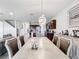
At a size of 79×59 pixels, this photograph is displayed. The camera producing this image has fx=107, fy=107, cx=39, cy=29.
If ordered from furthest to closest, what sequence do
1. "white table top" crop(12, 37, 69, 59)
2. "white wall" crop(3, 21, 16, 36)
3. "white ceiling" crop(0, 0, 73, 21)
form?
"white wall" crop(3, 21, 16, 36), "white ceiling" crop(0, 0, 73, 21), "white table top" crop(12, 37, 69, 59)

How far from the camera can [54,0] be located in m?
4.60

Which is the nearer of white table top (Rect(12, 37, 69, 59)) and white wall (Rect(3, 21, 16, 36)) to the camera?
white table top (Rect(12, 37, 69, 59))

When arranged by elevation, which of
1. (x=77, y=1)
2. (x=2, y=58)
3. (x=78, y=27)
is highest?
(x=77, y=1)

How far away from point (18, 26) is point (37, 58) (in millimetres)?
11654

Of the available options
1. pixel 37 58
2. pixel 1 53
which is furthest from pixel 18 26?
pixel 37 58

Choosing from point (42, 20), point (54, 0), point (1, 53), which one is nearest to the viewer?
point (42, 20)

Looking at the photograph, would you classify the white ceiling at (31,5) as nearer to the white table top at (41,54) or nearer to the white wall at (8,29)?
the white table top at (41,54)

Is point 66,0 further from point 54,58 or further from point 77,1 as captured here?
point 54,58

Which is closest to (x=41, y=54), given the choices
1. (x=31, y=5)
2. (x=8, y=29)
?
(x=31, y=5)

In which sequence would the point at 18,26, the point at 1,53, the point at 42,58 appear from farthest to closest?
the point at 18,26 → the point at 1,53 → the point at 42,58

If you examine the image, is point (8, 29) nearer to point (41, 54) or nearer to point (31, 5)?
point (31, 5)

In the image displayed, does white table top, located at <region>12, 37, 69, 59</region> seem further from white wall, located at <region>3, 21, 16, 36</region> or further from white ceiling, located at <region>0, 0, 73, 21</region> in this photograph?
white wall, located at <region>3, 21, 16, 36</region>

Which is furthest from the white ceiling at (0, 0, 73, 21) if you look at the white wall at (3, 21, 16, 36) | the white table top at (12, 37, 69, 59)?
the white wall at (3, 21, 16, 36)

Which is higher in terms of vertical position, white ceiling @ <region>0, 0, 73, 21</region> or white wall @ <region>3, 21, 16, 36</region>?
white ceiling @ <region>0, 0, 73, 21</region>
